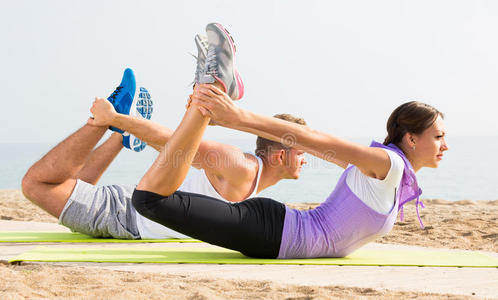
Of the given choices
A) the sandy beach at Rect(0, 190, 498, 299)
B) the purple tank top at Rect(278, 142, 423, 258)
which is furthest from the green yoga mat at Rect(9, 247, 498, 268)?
the sandy beach at Rect(0, 190, 498, 299)

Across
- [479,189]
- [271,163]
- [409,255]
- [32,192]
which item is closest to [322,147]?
[271,163]

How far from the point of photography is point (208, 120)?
2.70 metres

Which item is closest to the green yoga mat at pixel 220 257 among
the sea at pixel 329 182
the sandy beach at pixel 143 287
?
the sandy beach at pixel 143 287

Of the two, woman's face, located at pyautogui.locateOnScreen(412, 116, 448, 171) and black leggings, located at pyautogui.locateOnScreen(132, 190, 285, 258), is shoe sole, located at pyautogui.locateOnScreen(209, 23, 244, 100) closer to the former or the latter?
black leggings, located at pyautogui.locateOnScreen(132, 190, 285, 258)

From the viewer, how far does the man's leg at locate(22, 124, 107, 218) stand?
3967 mm

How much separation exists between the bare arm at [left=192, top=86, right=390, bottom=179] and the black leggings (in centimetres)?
57

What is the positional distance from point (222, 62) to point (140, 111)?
161cm

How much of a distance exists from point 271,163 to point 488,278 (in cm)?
164

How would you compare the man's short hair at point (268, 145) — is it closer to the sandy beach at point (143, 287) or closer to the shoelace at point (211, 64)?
the shoelace at point (211, 64)

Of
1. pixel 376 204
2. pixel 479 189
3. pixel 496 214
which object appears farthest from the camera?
pixel 479 189

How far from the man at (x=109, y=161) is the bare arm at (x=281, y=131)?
87 cm

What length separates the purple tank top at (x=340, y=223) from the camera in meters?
3.06

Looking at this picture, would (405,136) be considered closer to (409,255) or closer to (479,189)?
(409,255)

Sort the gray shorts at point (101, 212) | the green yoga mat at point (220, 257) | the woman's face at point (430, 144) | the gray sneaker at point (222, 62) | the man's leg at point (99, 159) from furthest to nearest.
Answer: the man's leg at point (99, 159)
the gray shorts at point (101, 212)
the green yoga mat at point (220, 257)
the woman's face at point (430, 144)
the gray sneaker at point (222, 62)
